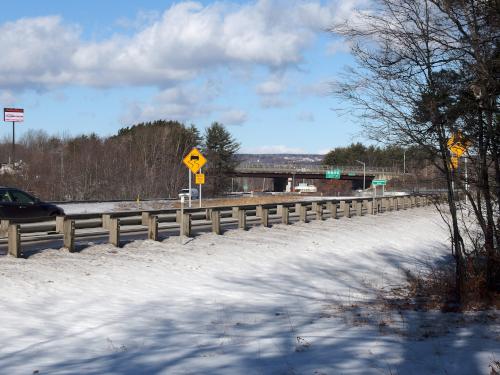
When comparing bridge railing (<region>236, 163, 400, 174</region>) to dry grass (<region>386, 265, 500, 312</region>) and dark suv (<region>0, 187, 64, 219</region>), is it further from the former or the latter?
Result: dry grass (<region>386, 265, 500, 312</region>)

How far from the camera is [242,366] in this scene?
701cm

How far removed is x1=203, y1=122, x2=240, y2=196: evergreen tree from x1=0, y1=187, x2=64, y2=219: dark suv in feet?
236

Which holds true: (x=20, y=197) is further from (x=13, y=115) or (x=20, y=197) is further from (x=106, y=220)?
(x=13, y=115)

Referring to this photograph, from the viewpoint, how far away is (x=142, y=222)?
1797 centimetres

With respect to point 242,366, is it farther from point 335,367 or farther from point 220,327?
point 220,327

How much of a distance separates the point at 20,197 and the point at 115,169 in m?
57.6

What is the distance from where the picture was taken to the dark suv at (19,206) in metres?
19.4

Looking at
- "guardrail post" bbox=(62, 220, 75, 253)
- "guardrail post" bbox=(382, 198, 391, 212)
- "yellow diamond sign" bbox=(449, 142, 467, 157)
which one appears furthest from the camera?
"guardrail post" bbox=(382, 198, 391, 212)

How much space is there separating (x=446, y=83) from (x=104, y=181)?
2645 inches

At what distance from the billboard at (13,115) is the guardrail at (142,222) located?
175 feet

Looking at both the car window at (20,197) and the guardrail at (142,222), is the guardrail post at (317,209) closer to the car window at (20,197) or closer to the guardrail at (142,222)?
→ the guardrail at (142,222)

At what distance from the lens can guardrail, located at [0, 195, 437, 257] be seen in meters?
14.1

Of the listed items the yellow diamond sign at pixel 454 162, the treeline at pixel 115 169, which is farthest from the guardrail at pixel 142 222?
the treeline at pixel 115 169

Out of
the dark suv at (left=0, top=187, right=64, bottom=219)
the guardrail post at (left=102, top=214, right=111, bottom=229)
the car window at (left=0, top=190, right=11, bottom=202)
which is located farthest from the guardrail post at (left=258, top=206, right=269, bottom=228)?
the car window at (left=0, top=190, right=11, bottom=202)
